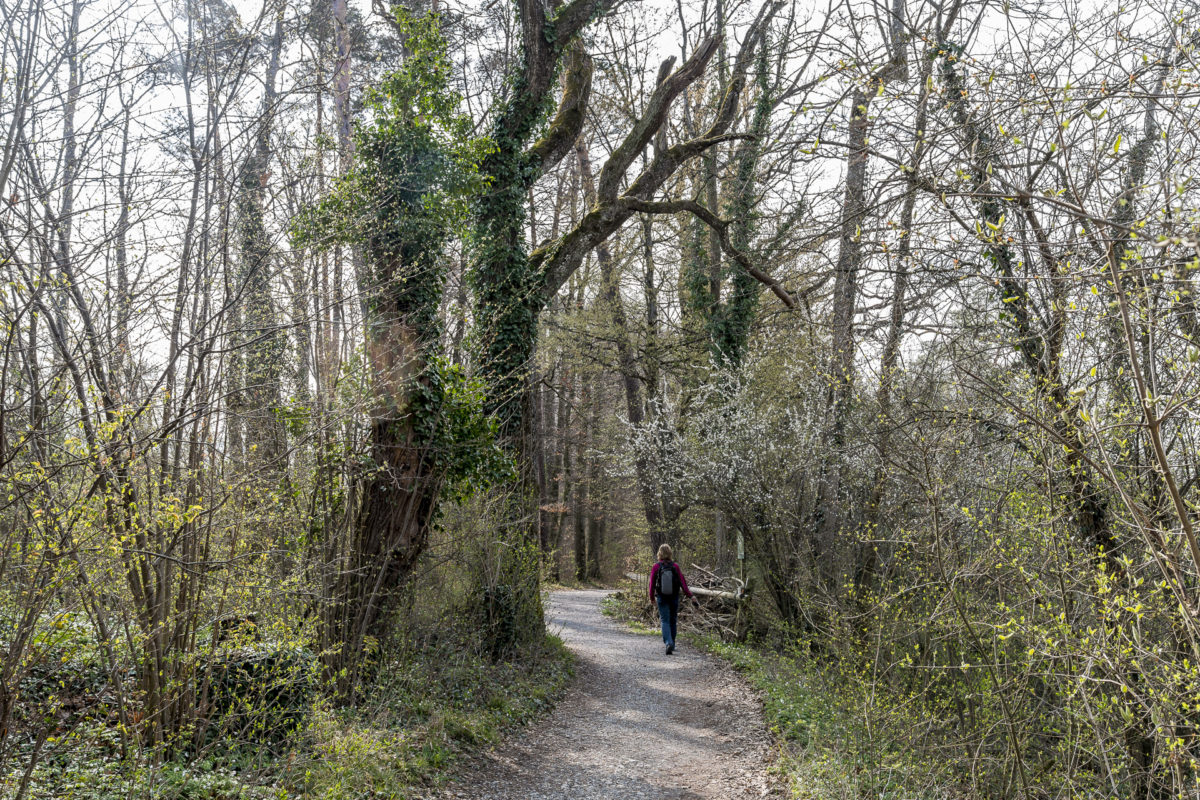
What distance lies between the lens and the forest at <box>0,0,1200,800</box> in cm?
345

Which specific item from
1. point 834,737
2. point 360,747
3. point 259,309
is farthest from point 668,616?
point 259,309

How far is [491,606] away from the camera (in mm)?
9258

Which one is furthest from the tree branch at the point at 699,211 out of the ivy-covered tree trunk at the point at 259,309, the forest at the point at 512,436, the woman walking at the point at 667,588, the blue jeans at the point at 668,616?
the ivy-covered tree trunk at the point at 259,309

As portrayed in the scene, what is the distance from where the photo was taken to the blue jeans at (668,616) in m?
11.9

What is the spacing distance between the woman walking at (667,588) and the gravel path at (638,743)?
20.1 inches

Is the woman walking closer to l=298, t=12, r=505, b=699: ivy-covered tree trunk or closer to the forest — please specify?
the forest

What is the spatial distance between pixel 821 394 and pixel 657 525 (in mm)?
8064

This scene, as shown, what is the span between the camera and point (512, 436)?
1012cm

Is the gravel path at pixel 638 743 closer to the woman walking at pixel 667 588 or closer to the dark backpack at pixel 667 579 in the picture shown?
the woman walking at pixel 667 588

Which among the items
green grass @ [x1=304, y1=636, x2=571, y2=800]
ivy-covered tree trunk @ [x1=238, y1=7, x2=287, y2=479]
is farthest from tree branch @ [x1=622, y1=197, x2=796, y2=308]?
green grass @ [x1=304, y1=636, x2=571, y2=800]

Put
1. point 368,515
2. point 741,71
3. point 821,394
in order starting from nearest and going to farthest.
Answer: point 368,515
point 821,394
point 741,71

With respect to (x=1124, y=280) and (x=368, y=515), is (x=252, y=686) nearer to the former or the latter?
(x=368, y=515)

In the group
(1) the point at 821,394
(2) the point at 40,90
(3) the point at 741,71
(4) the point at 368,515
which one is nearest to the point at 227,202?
(2) the point at 40,90

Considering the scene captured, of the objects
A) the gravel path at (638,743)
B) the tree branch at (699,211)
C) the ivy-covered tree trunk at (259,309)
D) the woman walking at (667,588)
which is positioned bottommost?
the gravel path at (638,743)
